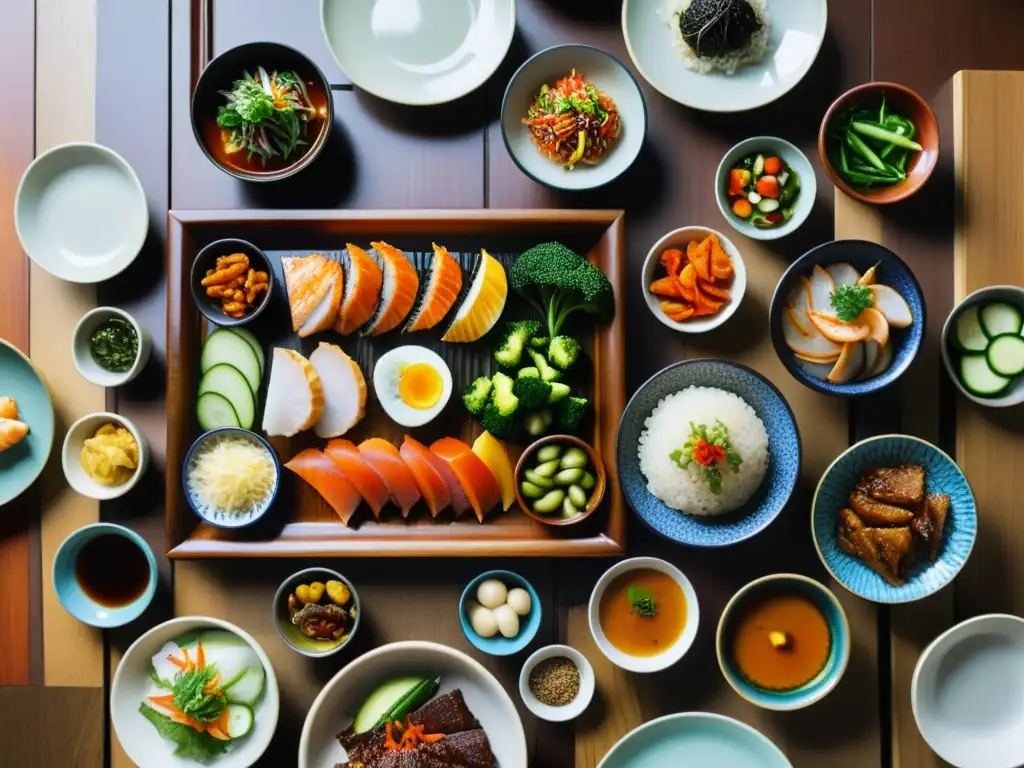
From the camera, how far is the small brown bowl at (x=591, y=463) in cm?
255

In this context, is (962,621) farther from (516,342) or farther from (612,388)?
(516,342)

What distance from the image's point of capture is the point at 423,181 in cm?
276

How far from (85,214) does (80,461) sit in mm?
858

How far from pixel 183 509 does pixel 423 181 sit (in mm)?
1386

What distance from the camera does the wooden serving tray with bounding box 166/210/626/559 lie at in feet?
8.39

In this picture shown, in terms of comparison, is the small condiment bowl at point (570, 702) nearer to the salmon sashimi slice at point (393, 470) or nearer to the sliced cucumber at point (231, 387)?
the salmon sashimi slice at point (393, 470)

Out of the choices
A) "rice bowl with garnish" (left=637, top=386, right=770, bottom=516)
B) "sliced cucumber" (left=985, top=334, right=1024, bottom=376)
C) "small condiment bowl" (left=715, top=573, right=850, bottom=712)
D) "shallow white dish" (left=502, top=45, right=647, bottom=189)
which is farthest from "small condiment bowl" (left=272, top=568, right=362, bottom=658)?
"sliced cucumber" (left=985, top=334, right=1024, bottom=376)

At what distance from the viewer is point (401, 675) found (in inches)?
103


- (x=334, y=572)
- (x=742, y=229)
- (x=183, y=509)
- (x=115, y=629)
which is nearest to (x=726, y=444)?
(x=742, y=229)

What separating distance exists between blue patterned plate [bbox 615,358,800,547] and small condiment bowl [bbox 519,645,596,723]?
1.70 ft

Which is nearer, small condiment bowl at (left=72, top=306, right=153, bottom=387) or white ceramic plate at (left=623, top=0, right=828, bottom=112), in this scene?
small condiment bowl at (left=72, top=306, right=153, bottom=387)

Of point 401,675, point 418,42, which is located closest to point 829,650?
point 401,675

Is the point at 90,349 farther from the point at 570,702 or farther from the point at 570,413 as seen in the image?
the point at 570,702

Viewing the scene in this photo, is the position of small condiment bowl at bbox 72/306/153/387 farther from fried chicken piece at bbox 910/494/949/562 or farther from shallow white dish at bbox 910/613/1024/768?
shallow white dish at bbox 910/613/1024/768
